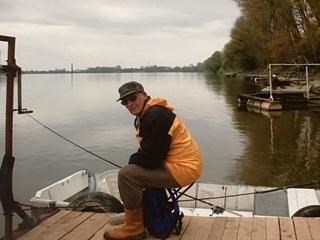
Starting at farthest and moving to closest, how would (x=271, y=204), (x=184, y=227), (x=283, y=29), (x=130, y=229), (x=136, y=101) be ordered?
(x=283, y=29) < (x=271, y=204) < (x=184, y=227) < (x=130, y=229) < (x=136, y=101)

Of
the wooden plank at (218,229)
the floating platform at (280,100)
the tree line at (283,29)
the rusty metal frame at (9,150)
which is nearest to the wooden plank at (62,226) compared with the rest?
the rusty metal frame at (9,150)

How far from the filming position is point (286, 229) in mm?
5500

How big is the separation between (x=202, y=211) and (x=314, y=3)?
4557 centimetres

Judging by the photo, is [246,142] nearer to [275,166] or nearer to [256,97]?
[275,166]

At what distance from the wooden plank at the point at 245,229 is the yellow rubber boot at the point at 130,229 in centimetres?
103

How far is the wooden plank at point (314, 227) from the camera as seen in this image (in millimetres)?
5239

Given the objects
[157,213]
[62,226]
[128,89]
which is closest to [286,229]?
[157,213]

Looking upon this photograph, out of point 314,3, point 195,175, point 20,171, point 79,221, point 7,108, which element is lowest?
point 20,171

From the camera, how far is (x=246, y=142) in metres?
20.2

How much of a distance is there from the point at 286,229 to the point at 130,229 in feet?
5.63

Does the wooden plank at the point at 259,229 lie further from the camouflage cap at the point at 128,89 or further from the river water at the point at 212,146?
the river water at the point at 212,146

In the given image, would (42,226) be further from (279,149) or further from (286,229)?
(279,149)

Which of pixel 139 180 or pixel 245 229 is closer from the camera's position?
pixel 139 180

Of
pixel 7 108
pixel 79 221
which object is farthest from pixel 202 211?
pixel 7 108
